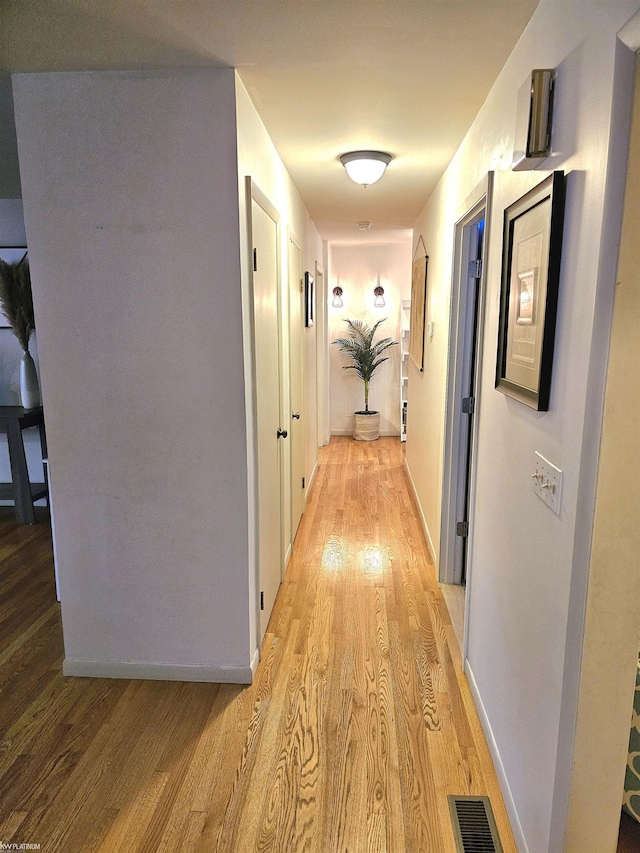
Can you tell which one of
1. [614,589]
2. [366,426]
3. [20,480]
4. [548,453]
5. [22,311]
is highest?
[22,311]

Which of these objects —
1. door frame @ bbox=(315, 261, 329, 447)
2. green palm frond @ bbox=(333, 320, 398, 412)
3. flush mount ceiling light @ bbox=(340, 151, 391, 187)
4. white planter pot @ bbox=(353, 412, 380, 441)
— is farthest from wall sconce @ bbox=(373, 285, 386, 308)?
flush mount ceiling light @ bbox=(340, 151, 391, 187)

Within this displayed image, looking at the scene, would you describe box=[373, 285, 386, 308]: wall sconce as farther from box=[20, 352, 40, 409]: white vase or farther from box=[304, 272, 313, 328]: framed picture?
box=[20, 352, 40, 409]: white vase

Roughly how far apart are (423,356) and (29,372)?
2.90m

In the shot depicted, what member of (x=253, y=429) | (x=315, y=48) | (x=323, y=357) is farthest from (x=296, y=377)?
(x=323, y=357)

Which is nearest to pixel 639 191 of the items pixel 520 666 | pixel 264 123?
pixel 520 666

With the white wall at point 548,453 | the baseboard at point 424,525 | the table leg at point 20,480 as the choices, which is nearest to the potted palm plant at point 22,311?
the table leg at point 20,480

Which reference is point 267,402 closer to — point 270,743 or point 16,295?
point 270,743

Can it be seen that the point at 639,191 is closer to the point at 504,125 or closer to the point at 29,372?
the point at 504,125

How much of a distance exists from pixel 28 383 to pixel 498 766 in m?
3.80

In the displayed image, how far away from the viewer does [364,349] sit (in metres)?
6.76

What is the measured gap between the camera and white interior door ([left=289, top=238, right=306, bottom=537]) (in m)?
3.49

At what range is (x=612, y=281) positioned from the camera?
1.09 meters

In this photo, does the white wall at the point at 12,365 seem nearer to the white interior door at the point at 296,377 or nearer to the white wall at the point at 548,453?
the white interior door at the point at 296,377

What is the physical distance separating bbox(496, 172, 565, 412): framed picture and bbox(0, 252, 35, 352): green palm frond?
3541 millimetres
